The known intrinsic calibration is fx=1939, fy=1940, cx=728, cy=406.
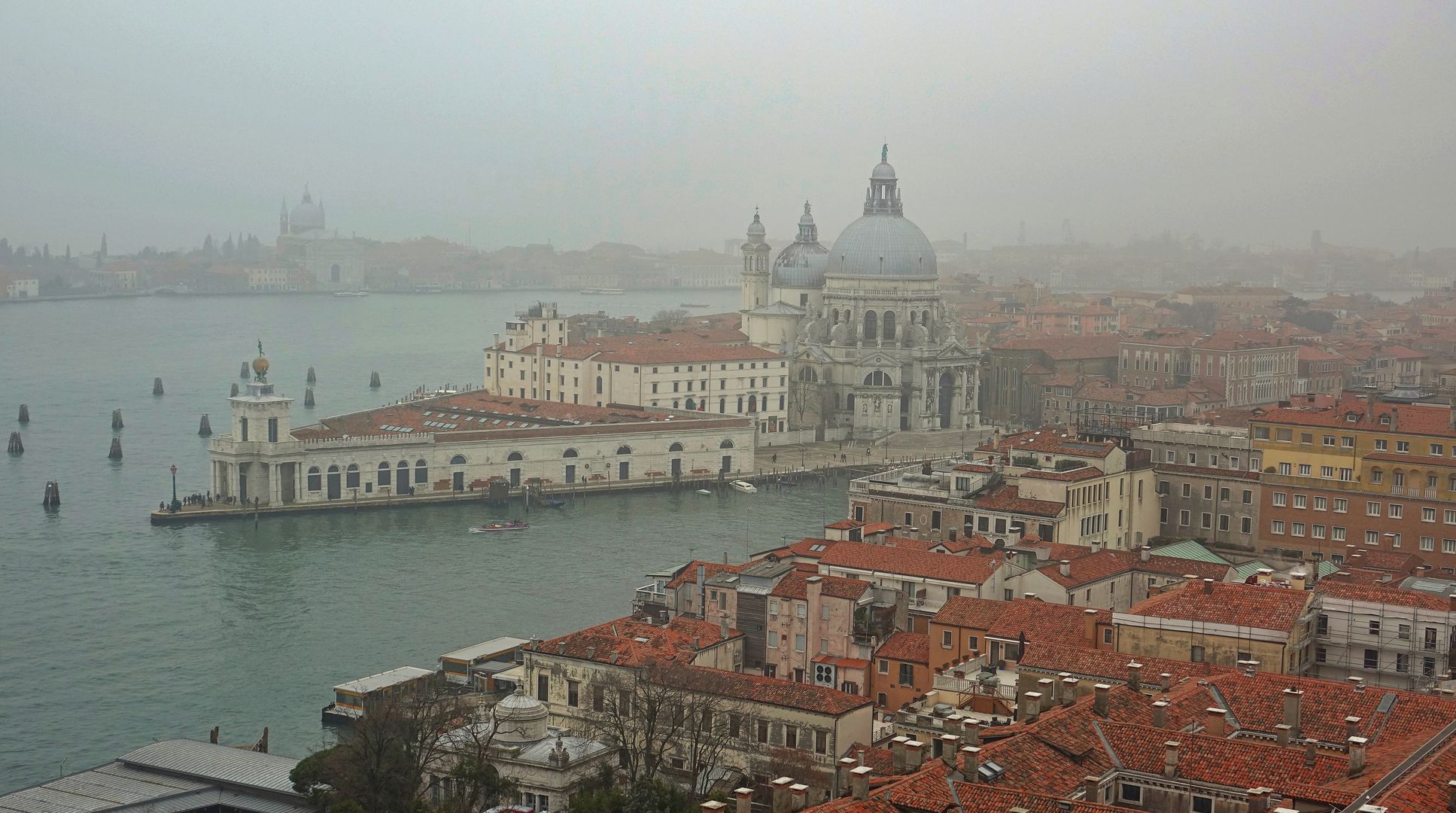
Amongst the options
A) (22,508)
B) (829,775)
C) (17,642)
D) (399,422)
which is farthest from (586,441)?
(829,775)

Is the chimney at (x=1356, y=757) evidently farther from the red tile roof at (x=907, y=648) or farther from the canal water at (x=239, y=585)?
the canal water at (x=239, y=585)

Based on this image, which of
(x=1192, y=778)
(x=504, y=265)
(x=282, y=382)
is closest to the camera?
(x=1192, y=778)

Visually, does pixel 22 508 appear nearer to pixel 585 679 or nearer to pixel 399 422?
pixel 399 422

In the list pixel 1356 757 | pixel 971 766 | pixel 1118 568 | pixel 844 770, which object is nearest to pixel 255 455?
pixel 1118 568

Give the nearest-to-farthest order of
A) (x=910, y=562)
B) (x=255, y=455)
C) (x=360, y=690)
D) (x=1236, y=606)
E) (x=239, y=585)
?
(x=1236, y=606) < (x=910, y=562) < (x=360, y=690) < (x=239, y=585) < (x=255, y=455)

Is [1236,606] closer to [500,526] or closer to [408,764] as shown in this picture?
[408,764]
